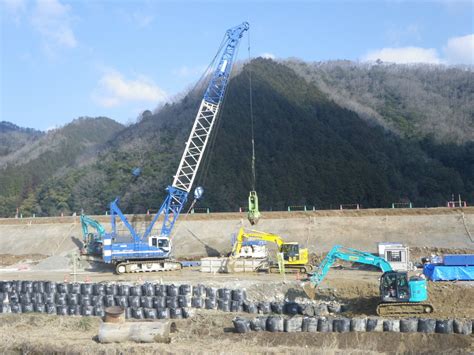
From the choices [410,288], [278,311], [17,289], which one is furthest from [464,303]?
[17,289]

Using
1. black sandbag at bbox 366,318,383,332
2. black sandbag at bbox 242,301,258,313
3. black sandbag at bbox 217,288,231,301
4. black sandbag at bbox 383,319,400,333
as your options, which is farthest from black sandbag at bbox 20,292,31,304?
black sandbag at bbox 383,319,400,333

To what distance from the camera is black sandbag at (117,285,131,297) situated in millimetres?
27230

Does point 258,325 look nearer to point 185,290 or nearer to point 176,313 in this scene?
point 176,313

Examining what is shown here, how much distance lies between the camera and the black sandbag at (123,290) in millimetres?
27230

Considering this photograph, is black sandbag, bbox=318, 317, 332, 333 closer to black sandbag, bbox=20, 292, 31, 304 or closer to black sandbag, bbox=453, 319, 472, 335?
black sandbag, bbox=453, 319, 472, 335

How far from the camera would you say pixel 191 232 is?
4872cm

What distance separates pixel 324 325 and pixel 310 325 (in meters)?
0.51

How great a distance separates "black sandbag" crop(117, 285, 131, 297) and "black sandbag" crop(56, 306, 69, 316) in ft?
8.34

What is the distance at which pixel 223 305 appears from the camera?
83.9 ft

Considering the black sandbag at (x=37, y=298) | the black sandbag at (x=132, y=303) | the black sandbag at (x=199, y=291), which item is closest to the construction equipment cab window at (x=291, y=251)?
the black sandbag at (x=199, y=291)

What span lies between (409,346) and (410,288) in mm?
3600

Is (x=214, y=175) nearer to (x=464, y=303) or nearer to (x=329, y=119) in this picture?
(x=329, y=119)

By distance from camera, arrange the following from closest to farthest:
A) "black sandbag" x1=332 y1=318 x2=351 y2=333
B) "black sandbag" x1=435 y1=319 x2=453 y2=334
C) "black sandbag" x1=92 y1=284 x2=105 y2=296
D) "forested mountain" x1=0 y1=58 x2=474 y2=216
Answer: "black sandbag" x1=435 y1=319 x2=453 y2=334, "black sandbag" x1=332 y1=318 x2=351 y2=333, "black sandbag" x1=92 y1=284 x2=105 y2=296, "forested mountain" x1=0 y1=58 x2=474 y2=216

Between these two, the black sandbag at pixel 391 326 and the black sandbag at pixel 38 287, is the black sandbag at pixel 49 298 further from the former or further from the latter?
the black sandbag at pixel 391 326
